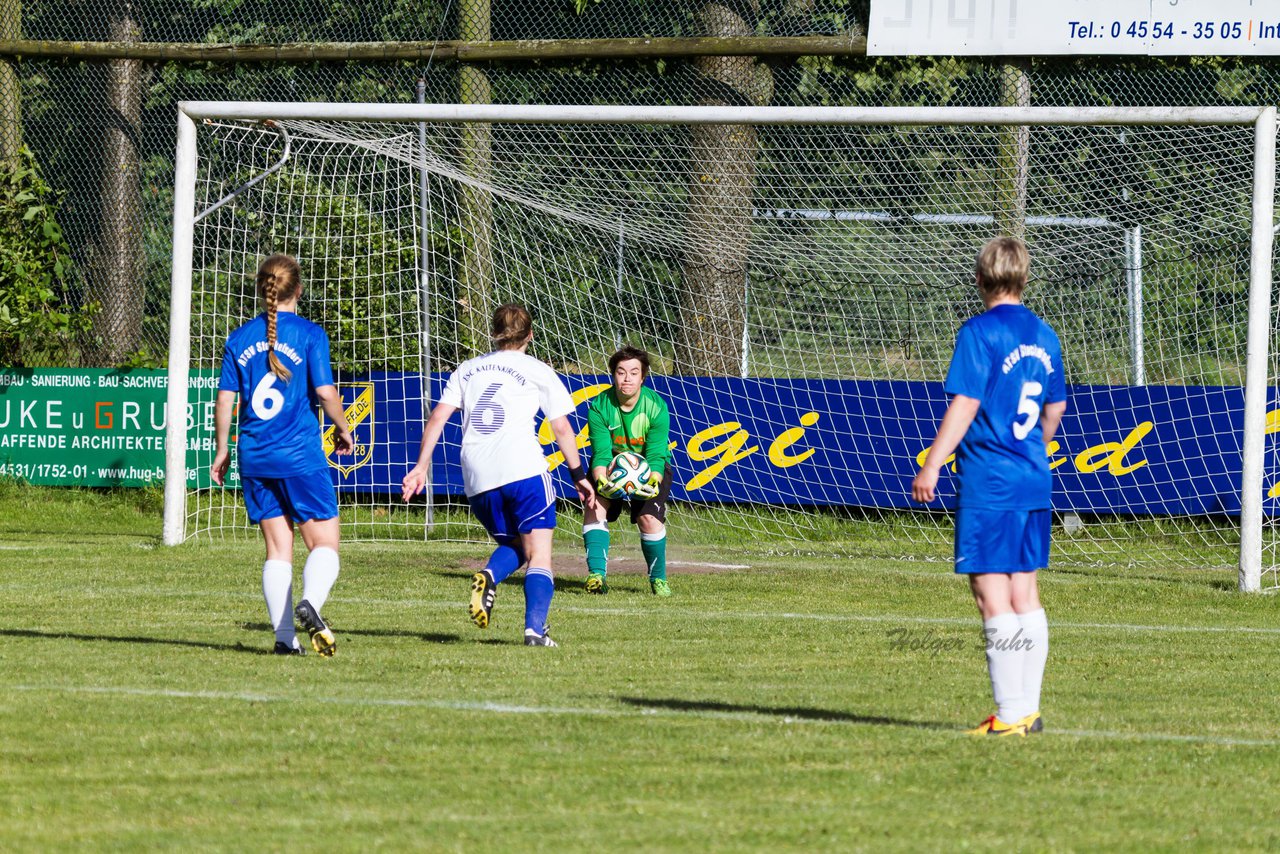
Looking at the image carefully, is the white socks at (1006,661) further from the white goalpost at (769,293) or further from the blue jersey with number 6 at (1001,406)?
the white goalpost at (769,293)

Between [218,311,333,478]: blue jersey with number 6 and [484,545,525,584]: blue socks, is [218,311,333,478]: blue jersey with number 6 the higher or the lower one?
the higher one

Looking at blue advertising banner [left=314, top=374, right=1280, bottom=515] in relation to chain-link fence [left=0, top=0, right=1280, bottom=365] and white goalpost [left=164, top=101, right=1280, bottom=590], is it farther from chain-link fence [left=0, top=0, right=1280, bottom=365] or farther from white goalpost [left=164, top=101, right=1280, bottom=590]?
chain-link fence [left=0, top=0, right=1280, bottom=365]

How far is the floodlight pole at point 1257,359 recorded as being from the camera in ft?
36.7

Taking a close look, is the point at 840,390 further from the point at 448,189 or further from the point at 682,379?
the point at 448,189

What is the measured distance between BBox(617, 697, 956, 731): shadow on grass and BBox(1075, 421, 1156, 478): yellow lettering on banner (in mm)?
8224

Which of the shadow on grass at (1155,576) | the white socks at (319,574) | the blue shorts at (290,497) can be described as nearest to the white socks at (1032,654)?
the white socks at (319,574)

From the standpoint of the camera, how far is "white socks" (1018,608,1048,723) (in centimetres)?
574

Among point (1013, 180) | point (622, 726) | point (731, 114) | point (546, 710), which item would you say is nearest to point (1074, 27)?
point (1013, 180)

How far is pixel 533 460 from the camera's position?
809cm

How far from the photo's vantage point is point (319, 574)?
307 inches

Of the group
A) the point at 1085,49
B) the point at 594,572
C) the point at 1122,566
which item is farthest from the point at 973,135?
the point at 594,572

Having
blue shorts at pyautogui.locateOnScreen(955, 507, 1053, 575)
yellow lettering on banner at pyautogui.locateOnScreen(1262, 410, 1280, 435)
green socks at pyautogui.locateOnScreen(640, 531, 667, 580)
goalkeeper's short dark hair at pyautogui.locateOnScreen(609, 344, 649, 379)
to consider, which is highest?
goalkeeper's short dark hair at pyautogui.locateOnScreen(609, 344, 649, 379)

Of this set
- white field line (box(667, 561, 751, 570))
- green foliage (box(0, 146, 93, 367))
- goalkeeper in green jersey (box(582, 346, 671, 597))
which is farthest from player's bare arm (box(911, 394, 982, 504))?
green foliage (box(0, 146, 93, 367))

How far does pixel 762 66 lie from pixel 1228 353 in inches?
201
